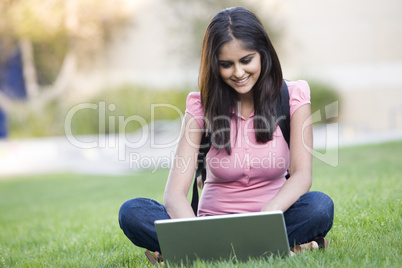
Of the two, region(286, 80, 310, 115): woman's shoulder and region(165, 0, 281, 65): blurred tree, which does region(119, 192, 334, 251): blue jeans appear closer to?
region(286, 80, 310, 115): woman's shoulder

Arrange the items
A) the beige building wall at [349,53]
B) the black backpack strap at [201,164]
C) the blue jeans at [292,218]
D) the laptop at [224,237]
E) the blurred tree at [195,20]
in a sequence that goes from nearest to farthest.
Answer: the laptop at [224,237] < the blue jeans at [292,218] < the black backpack strap at [201,164] < the beige building wall at [349,53] < the blurred tree at [195,20]

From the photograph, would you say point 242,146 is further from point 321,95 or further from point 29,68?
point 29,68

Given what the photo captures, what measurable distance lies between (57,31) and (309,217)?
16.5 m

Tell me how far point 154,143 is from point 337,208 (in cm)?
889

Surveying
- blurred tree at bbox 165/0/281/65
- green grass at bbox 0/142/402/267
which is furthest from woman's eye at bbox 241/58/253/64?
blurred tree at bbox 165/0/281/65

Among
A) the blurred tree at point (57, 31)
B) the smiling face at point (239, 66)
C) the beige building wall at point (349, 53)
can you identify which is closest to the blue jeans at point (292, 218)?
the smiling face at point (239, 66)

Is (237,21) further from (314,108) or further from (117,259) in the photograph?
(314,108)

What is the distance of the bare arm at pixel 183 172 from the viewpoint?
2.78 m

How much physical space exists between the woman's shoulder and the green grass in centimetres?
77

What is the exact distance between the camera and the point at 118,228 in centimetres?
437

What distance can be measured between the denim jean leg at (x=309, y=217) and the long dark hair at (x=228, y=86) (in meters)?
0.40

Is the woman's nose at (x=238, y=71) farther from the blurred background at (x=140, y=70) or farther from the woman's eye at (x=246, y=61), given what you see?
the blurred background at (x=140, y=70)

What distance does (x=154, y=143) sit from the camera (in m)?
12.6

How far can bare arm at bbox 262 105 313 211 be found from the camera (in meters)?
2.65
